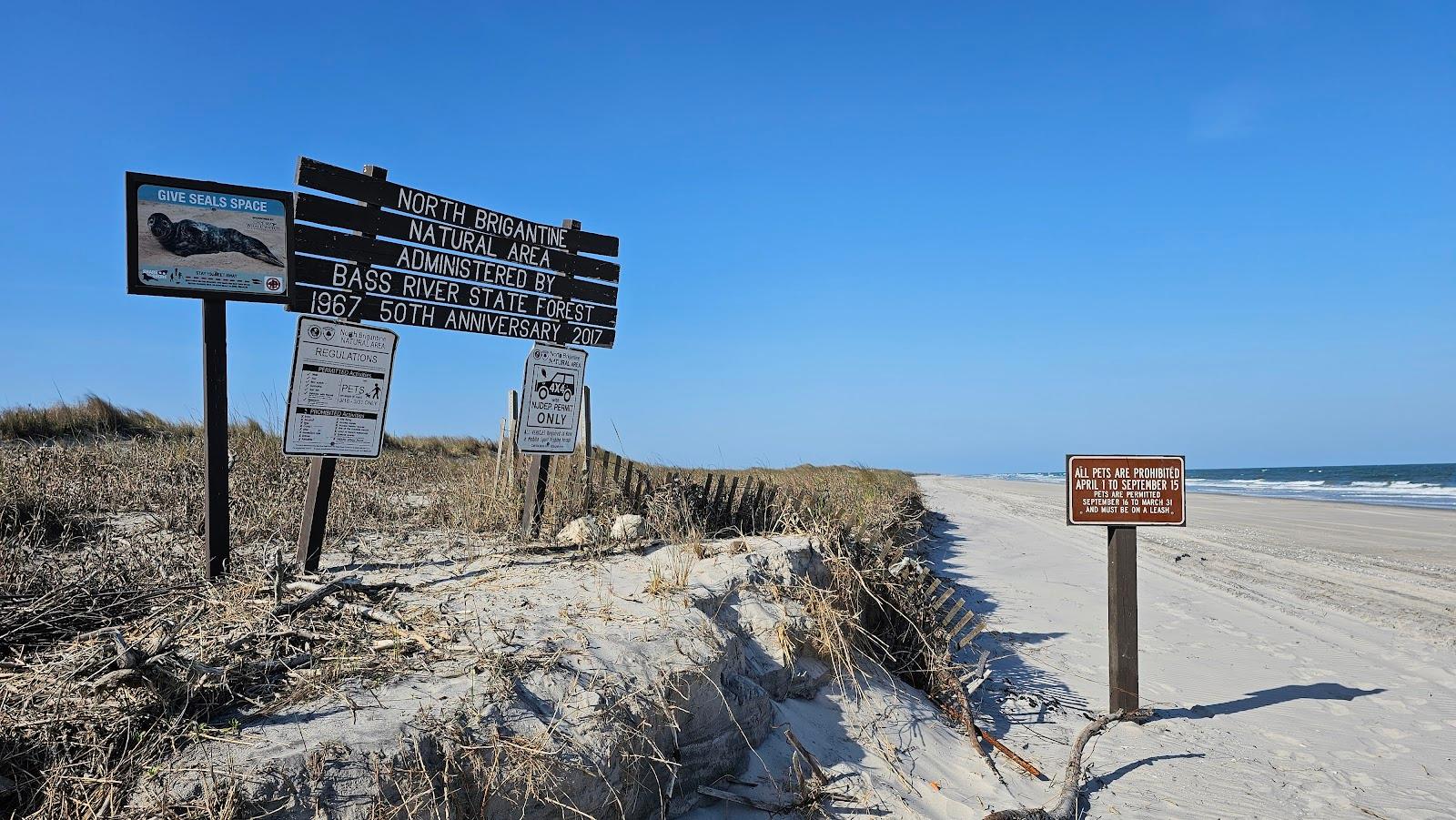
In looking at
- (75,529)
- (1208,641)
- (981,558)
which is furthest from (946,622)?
(981,558)

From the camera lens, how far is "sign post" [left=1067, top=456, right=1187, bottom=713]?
6.46m

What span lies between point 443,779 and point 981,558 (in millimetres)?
11852

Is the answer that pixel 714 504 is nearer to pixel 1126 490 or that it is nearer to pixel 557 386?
pixel 557 386

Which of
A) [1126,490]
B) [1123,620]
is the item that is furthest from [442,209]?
[1123,620]

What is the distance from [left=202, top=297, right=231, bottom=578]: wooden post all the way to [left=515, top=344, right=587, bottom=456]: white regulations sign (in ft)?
8.94

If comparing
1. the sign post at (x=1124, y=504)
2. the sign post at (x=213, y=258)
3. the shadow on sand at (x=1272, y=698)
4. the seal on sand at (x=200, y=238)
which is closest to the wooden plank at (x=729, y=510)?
the sign post at (x=1124, y=504)

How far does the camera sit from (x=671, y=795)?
12.3ft

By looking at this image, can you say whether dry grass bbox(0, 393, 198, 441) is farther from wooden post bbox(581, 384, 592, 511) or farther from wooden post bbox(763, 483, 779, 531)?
wooden post bbox(763, 483, 779, 531)

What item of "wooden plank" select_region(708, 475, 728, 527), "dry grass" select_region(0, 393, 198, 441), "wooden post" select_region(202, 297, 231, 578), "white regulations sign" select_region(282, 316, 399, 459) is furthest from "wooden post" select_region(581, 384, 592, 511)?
"dry grass" select_region(0, 393, 198, 441)

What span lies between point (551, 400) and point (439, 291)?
1539 millimetres

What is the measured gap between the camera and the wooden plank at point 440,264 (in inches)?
249

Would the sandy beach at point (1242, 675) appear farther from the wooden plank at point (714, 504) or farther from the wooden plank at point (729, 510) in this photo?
the wooden plank at point (714, 504)

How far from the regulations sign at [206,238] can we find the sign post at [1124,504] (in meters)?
6.14

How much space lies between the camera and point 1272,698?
682 centimetres
